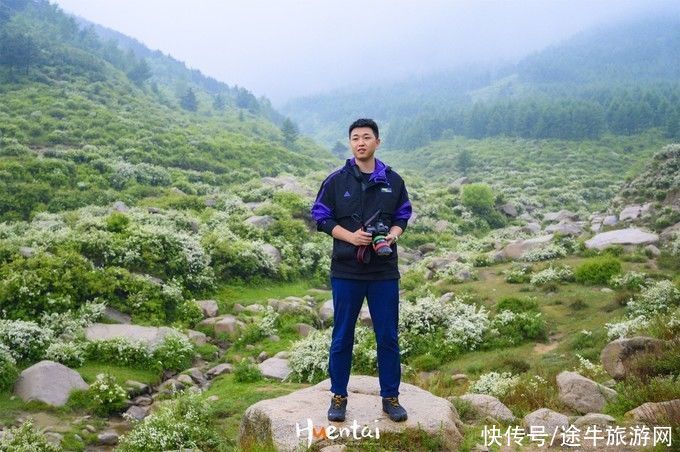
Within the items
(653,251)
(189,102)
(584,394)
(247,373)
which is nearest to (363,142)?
(584,394)

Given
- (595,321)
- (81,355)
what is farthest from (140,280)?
(595,321)

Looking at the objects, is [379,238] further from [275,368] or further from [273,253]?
[273,253]

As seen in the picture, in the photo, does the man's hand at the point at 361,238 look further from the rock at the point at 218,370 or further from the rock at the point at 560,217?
the rock at the point at 560,217

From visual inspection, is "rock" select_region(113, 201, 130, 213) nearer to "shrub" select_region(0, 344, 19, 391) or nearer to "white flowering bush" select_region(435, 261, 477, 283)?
"white flowering bush" select_region(435, 261, 477, 283)

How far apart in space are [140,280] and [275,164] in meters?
39.3

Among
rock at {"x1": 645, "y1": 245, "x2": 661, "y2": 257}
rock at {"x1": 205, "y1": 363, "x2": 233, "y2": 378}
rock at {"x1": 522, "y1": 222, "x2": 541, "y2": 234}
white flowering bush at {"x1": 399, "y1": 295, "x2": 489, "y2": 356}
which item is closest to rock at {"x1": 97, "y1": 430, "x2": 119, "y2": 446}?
rock at {"x1": 205, "y1": 363, "x2": 233, "y2": 378}

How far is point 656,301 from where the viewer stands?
40.1 ft

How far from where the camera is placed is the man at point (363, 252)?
5.48 metres

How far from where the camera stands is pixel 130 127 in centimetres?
4991

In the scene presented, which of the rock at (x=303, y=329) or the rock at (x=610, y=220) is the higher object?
the rock at (x=610, y=220)

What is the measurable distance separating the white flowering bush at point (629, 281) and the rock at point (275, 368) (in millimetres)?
10291

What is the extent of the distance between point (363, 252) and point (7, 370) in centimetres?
820

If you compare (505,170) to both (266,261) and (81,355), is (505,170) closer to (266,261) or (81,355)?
(266,261)

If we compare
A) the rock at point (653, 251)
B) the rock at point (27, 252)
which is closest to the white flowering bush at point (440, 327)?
the rock at point (653, 251)
